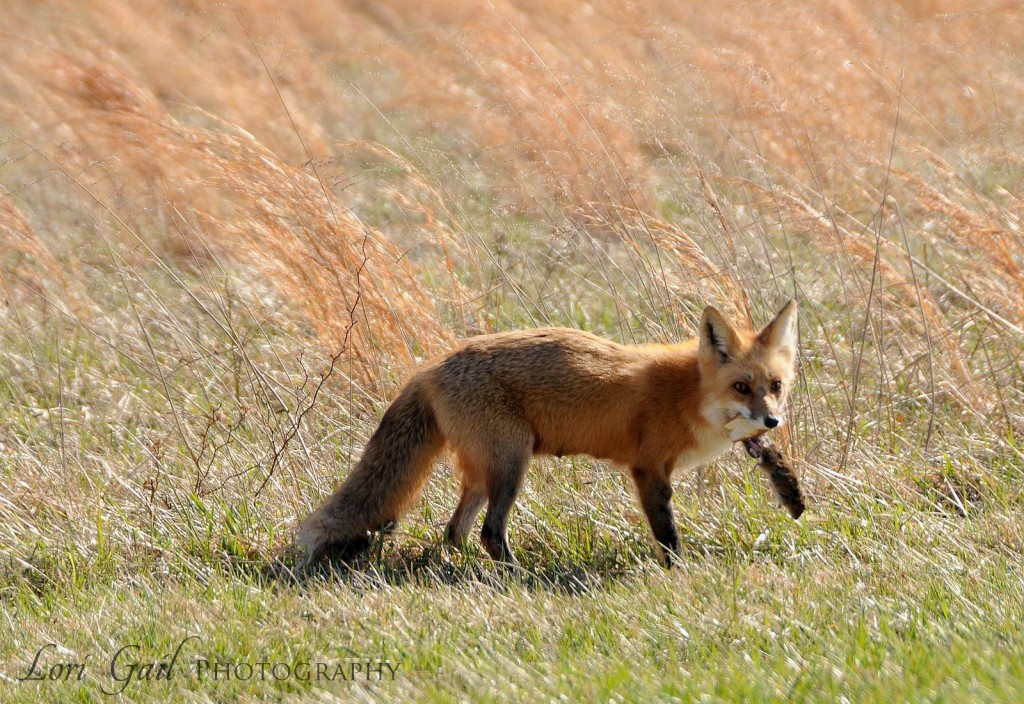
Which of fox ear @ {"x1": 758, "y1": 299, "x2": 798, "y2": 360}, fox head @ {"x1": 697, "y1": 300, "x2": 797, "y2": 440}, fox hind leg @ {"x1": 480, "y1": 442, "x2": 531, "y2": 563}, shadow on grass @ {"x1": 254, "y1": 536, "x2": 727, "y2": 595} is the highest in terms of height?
fox ear @ {"x1": 758, "y1": 299, "x2": 798, "y2": 360}

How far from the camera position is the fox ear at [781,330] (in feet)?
16.1

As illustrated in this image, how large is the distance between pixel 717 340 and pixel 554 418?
0.76 metres

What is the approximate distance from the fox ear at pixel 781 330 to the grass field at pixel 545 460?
0.66 meters

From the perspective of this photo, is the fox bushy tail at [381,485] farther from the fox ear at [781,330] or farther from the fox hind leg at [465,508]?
the fox ear at [781,330]

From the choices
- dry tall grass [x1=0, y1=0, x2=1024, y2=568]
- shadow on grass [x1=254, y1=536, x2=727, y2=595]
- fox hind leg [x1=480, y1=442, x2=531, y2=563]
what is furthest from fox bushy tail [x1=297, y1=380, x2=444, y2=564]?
dry tall grass [x1=0, y1=0, x2=1024, y2=568]

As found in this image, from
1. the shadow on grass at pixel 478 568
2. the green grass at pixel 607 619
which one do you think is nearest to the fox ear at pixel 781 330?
the green grass at pixel 607 619

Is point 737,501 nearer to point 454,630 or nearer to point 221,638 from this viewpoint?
point 454,630

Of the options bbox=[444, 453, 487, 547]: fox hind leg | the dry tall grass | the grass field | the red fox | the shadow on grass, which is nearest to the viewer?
the grass field

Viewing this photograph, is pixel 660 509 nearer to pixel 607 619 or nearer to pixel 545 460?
pixel 607 619

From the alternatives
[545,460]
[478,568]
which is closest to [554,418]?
[478,568]

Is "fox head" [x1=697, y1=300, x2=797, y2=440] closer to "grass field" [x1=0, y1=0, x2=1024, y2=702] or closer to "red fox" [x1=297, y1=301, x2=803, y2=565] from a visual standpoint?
"red fox" [x1=297, y1=301, x2=803, y2=565]

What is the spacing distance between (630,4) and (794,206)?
195cm

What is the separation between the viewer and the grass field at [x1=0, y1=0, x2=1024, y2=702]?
3.93 metres

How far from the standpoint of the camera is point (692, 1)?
26.3ft
